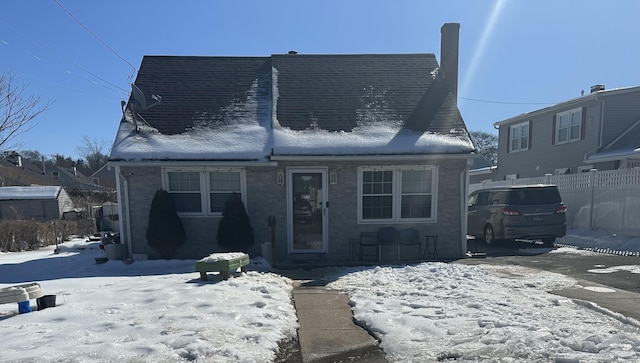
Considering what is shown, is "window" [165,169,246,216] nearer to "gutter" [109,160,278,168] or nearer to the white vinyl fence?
"gutter" [109,160,278,168]

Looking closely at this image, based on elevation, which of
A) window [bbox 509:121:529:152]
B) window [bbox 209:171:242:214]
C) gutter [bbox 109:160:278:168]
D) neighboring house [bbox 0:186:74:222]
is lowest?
neighboring house [bbox 0:186:74:222]

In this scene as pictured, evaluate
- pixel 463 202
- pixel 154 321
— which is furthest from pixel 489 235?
pixel 154 321

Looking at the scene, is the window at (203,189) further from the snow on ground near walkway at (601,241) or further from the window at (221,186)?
the snow on ground near walkway at (601,241)

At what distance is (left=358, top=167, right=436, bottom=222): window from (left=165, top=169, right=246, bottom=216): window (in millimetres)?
3248

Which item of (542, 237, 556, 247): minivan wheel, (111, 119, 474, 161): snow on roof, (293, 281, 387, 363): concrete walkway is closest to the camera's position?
(293, 281, 387, 363): concrete walkway

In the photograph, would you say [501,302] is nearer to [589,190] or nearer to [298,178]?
[298,178]

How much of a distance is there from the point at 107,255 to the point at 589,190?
48.6 ft

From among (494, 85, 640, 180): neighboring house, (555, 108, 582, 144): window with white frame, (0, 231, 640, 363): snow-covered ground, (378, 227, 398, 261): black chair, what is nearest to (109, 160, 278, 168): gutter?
(0, 231, 640, 363): snow-covered ground

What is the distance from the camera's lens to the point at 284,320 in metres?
4.39

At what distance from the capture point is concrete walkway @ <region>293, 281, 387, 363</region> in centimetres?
356

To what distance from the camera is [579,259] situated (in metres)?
8.20

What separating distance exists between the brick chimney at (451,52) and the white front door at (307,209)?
Answer: 18.1 ft

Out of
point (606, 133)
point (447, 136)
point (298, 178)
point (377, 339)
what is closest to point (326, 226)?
point (298, 178)

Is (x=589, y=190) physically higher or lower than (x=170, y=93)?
lower
